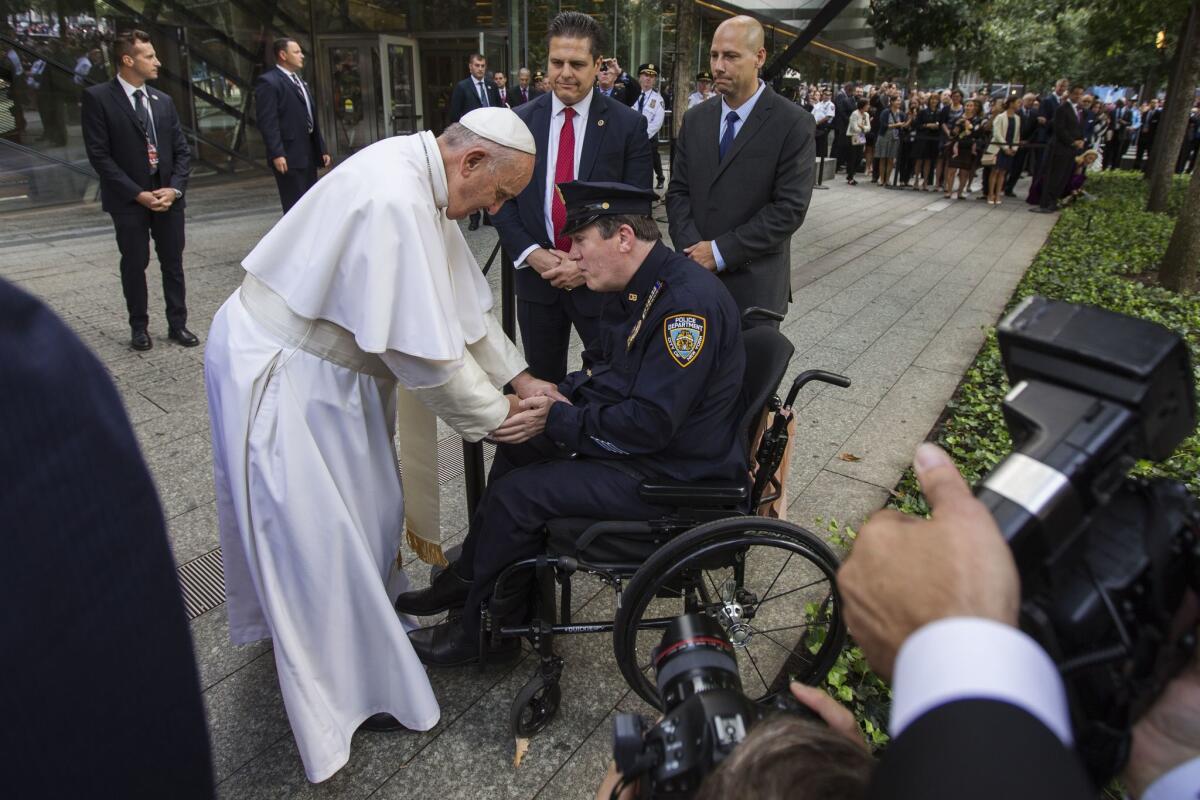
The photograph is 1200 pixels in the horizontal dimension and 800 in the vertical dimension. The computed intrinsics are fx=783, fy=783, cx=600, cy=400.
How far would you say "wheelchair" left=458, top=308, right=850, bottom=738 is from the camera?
83.6 inches

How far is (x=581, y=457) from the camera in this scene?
7.98ft

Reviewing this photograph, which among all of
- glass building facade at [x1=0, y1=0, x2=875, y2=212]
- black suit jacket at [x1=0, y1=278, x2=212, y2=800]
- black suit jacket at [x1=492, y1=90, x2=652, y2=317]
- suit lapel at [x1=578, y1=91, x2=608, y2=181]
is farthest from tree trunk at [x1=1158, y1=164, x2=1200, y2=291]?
black suit jacket at [x1=0, y1=278, x2=212, y2=800]

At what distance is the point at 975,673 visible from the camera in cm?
65

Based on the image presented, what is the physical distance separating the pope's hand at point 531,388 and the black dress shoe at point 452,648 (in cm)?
78

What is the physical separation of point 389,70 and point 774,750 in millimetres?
16652

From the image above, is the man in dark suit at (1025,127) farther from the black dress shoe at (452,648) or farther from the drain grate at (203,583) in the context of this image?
the drain grate at (203,583)

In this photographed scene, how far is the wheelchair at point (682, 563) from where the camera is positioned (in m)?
2.12

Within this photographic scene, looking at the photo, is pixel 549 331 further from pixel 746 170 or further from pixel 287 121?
pixel 287 121

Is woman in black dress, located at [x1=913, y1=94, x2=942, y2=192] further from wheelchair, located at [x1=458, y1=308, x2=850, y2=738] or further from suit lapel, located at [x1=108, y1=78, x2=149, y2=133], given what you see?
wheelchair, located at [x1=458, y1=308, x2=850, y2=738]

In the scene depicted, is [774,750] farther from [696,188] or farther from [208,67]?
[208,67]

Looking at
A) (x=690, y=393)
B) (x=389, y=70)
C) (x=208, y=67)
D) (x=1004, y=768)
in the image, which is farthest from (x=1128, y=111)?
(x=1004, y=768)

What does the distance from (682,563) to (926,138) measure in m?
16.1

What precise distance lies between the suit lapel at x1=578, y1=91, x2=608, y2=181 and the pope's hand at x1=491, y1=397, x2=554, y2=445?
5.15 ft

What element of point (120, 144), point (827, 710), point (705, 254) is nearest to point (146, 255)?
point (120, 144)
